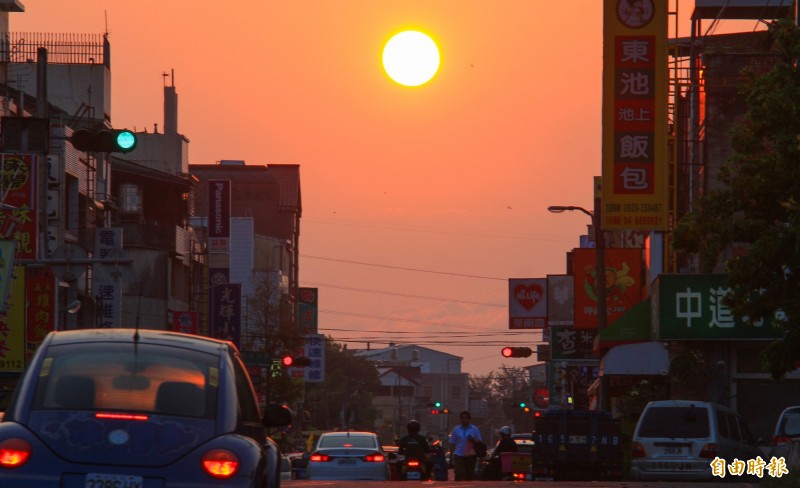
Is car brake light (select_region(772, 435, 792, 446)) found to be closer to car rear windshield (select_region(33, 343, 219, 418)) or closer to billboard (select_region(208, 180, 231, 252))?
car rear windshield (select_region(33, 343, 219, 418))

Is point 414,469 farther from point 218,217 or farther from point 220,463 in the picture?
point 218,217

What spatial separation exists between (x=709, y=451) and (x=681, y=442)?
1.61ft

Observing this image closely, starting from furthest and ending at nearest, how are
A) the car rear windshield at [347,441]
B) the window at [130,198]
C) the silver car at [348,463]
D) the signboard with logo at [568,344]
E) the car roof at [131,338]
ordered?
the window at [130,198], the signboard with logo at [568,344], the car rear windshield at [347,441], the silver car at [348,463], the car roof at [131,338]

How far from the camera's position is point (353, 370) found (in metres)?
158

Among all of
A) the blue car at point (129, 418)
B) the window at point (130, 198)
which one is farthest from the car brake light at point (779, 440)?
the window at point (130, 198)

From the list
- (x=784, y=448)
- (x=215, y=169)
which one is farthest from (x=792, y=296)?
(x=215, y=169)

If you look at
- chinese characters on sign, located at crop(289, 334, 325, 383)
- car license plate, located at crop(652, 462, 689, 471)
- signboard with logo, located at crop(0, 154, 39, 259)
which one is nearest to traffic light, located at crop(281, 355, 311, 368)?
signboard with logo, located at crop(0, 154, 39, 259)

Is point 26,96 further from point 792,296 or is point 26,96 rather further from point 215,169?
point 215,169

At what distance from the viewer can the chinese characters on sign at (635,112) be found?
37281mm

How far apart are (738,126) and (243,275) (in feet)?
290

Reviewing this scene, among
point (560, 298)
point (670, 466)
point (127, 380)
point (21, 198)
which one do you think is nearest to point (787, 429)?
point (670, 466)

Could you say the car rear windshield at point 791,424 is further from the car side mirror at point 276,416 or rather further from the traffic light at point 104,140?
the car side mirror at point 276,416

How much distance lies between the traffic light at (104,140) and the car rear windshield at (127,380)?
1423 cm

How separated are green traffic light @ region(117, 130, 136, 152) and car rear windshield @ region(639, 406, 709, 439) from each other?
992 centimetres
